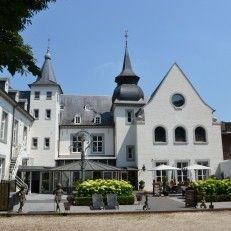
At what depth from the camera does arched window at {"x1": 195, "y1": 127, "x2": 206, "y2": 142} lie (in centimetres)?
4228

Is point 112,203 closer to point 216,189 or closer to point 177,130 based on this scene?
point 216,189

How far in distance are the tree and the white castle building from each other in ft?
105

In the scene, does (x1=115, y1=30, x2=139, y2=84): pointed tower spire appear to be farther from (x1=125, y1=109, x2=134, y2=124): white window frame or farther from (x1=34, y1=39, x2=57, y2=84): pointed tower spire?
(x1=34, y1=39, x2=57, y2=84): pointed tower spire

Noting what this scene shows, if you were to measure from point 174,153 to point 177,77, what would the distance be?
368 inches

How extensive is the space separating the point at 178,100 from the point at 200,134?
4838 millimetres

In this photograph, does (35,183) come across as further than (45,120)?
No

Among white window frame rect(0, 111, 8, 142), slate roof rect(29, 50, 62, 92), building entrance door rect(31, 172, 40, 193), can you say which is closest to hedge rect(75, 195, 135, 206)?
white window frame rect(0, 111, 8, 142)

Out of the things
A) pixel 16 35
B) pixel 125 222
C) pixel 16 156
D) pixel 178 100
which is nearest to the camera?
pixel 16 35

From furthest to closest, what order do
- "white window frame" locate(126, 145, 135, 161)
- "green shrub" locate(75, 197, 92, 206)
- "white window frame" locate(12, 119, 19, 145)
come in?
"white window frame" locate(126, 145, 135, 161)
"white window frame" locate(12, 119, 19, 145)
"green shrub" locate(75, 197, 92, 206)

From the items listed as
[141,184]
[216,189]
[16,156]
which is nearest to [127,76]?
[141,184]

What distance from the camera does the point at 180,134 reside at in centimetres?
4216

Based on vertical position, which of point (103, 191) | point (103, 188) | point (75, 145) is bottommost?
point (103, 191)

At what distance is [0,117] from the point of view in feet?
97.8

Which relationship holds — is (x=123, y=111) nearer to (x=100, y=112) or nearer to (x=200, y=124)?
(x=100, y=112)
